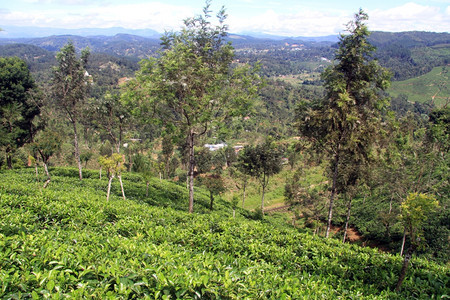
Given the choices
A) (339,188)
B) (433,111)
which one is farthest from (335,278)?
(433,111)

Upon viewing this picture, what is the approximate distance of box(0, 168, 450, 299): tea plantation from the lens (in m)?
3.10

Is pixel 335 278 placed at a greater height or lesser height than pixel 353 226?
greater

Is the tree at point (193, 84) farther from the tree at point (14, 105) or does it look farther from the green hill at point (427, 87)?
the green hill at point (427, 87)

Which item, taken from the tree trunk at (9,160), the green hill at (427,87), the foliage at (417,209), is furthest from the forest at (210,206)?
the green hill at (427,87)

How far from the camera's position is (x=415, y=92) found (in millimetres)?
120250

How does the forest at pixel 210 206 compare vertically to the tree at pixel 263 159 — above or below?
above

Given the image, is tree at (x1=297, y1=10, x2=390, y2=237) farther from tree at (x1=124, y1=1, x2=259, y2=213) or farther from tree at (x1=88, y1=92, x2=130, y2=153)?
tree at (x1=88, y1=92, x2=130, y2=153)

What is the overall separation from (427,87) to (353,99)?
143 metres

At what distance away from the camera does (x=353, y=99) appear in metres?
10.7

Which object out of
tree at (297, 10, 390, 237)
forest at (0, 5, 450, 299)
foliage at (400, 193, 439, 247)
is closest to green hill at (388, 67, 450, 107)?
forest at (0, 5, 450, 299)

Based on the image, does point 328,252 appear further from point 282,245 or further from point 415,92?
point 415,92

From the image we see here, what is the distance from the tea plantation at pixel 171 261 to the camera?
3.10 metres

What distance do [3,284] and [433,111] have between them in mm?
52169

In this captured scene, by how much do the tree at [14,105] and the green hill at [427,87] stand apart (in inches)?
4699
